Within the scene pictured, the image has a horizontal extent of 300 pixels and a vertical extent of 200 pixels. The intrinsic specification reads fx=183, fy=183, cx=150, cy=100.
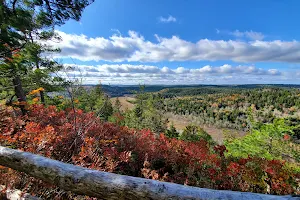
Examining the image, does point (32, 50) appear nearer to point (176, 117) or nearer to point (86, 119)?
point (86, 119)

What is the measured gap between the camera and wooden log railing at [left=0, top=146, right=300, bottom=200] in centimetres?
127

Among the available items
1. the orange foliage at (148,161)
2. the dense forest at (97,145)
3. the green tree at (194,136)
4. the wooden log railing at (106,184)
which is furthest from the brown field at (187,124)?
the wooden log railing at (106,184)

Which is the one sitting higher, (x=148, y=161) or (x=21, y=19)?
(x=21, y=19)

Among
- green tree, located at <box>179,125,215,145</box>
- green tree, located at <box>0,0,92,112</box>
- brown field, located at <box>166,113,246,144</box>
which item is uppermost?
green tree, located at <box>0,0,92,112</box>

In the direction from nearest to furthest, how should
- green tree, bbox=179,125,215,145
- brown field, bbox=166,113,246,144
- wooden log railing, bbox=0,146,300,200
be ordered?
wooden log railing, bbox=0,146,300,200
green tree, bbox=179,125,215,145
brown field, bbox=166,113,246,144

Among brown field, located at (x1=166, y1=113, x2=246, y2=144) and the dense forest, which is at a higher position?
the dense forest

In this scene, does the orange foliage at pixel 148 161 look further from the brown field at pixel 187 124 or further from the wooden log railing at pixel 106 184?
the brown field at pixel 187 124

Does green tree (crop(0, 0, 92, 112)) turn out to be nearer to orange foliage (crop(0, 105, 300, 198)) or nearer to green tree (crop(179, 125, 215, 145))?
orange foliage (crop(0, 105, 300, 198))

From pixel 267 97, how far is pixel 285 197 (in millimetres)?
73648

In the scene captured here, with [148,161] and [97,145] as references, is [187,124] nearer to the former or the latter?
[148,161]

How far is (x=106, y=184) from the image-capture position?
153cm

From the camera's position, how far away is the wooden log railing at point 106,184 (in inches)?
50.2

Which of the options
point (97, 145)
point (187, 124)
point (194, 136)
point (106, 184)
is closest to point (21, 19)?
point (97, 145)

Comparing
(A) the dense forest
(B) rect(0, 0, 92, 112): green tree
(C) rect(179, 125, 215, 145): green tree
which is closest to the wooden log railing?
(A) the dense forest
